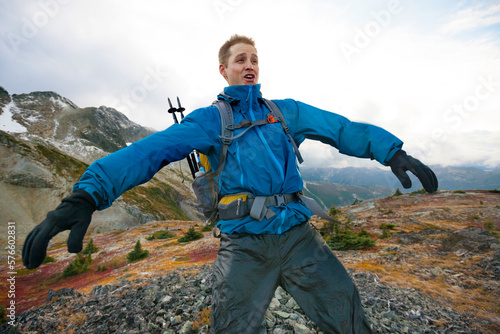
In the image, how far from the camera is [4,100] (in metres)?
126

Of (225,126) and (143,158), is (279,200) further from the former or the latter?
(143,158)

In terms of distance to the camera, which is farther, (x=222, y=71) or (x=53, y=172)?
(x=53, y=172)

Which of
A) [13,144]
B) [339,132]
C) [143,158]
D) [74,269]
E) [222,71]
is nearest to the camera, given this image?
[143,158]

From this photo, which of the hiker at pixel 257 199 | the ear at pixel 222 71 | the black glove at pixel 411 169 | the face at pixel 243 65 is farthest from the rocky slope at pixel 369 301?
the ear at pixel 222 71

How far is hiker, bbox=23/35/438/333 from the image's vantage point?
7.00ft

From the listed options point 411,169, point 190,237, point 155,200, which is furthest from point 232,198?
point 155,200

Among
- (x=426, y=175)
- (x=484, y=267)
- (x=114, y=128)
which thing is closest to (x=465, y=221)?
(x=484, y=267)

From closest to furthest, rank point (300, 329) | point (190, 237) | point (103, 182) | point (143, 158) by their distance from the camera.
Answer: point (103, 182), point (143, 158), point (300, 329), point (190, 237)

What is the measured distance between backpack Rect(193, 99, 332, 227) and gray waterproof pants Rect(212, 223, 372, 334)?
1.01 ft

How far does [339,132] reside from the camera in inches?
121

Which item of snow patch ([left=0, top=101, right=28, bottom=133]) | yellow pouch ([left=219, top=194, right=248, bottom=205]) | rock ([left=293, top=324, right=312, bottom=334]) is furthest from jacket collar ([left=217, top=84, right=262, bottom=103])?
snow patch ([left=0, top=101, right=28, bottom=133])

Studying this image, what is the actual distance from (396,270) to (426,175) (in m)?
8.42

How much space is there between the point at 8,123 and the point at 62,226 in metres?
164

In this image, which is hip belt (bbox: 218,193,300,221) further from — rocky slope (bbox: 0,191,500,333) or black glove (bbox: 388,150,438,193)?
rocky slope (bbox: 0,191,500,333)
